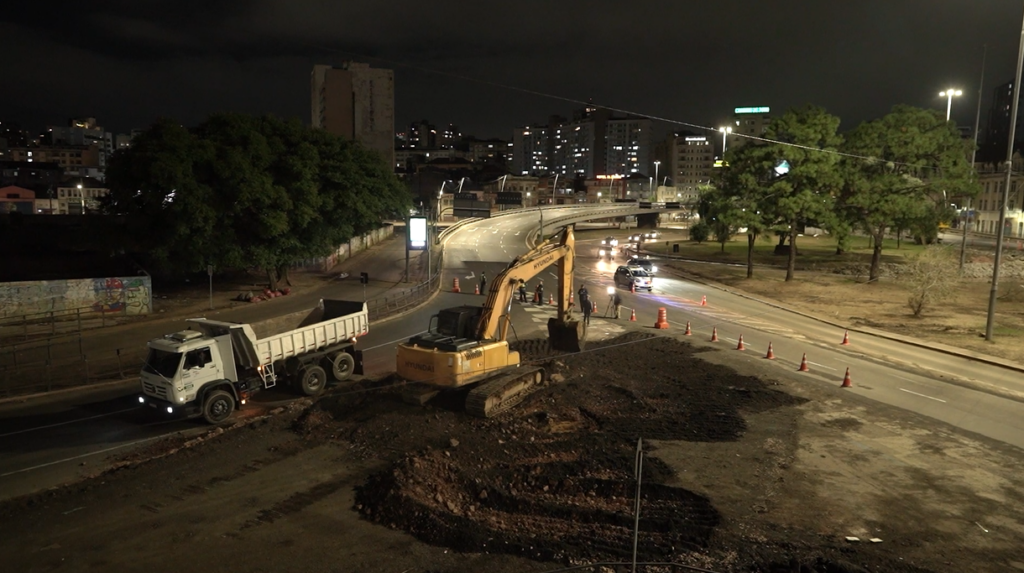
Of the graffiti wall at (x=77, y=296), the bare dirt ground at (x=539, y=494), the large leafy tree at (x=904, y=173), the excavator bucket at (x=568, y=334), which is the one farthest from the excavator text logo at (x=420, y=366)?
the large leafy tree at (x=904, y=173)

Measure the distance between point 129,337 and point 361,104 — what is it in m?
126

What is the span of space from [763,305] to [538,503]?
29.2m

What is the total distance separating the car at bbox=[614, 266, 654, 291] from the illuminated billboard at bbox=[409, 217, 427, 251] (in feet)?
43.2

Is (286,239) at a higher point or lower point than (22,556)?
higher

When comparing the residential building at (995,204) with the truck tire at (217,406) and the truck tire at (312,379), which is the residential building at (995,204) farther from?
the truck tire at (217,406)

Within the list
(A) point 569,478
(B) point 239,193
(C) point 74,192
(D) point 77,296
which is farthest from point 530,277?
(C) point 74,192

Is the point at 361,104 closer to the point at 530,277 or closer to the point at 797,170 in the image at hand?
the point at 797,170

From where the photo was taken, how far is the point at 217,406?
53.5 feet

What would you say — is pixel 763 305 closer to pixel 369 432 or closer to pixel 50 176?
pixel 369 432

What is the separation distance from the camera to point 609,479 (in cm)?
1252

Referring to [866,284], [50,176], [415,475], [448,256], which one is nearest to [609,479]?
[415,475]

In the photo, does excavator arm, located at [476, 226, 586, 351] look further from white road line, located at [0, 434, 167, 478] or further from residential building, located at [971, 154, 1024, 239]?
residential building, located at [971, 154, 1024, 239]

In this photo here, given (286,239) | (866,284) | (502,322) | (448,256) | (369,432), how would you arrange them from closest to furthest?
(369,432) → (502,322) → (286,239) → (866,284) → (448,256)

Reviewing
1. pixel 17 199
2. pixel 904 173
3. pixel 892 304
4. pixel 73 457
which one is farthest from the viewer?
pixel 17 199
